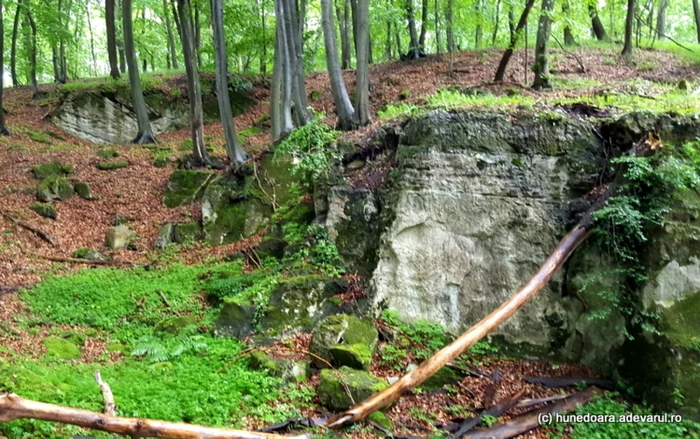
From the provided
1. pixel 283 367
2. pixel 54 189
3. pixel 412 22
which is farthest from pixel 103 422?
pixel 412 22

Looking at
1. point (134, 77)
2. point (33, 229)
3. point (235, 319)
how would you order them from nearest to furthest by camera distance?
1. point (235, 319)
2. point (33, 229)
3. point (134, 77)

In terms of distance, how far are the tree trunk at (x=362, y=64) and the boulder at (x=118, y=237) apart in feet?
21.6

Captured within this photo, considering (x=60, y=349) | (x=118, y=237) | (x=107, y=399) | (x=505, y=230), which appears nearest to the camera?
(x=107, y=399)

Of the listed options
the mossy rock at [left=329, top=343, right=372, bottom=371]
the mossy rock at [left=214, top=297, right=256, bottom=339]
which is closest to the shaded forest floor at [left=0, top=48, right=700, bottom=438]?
the mossy rock at [left=214, top=297, right=256, bottom=339]

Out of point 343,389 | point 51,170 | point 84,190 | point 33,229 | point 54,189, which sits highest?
point 51,170

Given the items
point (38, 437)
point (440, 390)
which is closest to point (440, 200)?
point (440, 390)

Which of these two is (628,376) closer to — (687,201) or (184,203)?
(687,201)

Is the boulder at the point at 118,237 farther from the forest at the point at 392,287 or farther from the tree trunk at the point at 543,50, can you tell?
the tree trunk at the point at 543,50

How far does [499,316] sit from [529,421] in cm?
131

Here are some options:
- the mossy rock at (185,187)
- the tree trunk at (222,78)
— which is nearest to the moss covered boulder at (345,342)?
the tree trunk at (222,78)

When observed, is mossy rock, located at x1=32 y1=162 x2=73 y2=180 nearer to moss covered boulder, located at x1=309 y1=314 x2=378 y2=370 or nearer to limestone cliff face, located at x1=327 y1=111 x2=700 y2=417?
limestone cliff face, located at x1=327 y1=111 x2=700 y2=417

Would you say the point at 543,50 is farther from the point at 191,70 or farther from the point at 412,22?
the point at 191,70

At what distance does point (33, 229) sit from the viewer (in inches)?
466

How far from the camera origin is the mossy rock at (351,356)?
629cm
